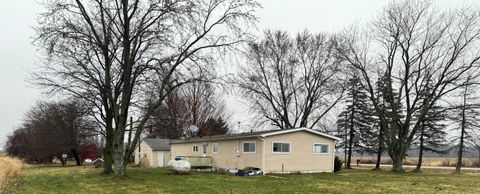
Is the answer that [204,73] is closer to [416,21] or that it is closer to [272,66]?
[272,66]

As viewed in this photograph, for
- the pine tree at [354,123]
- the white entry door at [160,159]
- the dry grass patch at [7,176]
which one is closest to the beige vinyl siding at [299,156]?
the dry grass patch at [7,176]

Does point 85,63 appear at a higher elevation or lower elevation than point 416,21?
lower

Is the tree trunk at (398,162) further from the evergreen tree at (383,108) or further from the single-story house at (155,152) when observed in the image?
the single-story house at (155,152)

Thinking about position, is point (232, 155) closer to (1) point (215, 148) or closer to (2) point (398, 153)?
(1) point (215, 148)

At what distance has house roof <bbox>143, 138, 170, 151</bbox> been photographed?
46594mm

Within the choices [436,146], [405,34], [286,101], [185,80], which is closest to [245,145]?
[185,80]

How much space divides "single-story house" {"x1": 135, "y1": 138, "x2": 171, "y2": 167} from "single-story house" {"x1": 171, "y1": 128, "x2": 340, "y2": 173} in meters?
16.0

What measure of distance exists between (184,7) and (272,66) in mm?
18681

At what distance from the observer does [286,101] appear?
4131cm

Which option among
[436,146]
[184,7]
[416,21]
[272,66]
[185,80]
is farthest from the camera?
[436,146]

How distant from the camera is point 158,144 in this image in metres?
47.7

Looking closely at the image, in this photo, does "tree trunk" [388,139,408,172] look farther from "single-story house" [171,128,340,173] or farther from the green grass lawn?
the green grass lawn

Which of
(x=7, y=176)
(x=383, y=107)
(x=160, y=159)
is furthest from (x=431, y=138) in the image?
(x=7, y=176)

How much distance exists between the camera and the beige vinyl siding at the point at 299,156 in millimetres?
27328
